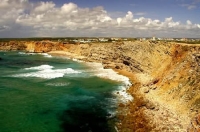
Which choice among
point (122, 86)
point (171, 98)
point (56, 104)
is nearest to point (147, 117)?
point (171, 98)

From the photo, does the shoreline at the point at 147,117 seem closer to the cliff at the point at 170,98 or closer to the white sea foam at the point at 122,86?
the cliff at the point at 170,98

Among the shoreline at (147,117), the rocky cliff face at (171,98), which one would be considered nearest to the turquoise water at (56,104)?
the shoreline at (147,117)

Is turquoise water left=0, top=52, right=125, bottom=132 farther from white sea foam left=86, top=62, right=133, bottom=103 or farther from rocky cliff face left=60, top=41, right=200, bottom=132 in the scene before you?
rocky cliff face left=60, top=41, right=200, bottom=132

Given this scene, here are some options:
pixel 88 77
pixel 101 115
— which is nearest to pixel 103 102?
pixel 101 115

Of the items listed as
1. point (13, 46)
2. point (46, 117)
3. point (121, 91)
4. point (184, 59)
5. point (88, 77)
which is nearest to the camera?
point (46, 117)

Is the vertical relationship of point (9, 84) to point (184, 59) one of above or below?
below

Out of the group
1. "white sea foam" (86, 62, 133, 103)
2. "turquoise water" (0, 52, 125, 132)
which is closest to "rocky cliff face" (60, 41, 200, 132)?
"white sea foam" (86, 62, 133, 103)

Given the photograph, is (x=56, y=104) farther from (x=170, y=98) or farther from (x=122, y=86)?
(x=170, y=98)

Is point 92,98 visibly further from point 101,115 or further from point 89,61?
point 89,61
